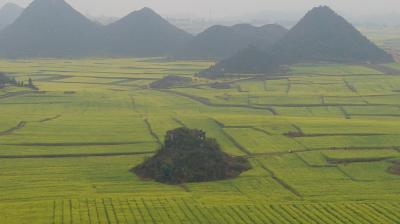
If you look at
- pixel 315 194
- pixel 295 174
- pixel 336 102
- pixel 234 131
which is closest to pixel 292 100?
pixel 336 102

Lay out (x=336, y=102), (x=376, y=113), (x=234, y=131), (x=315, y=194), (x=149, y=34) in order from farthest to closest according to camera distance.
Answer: (x=149, y=34), (x=336, y=102), (x=376, y=113), (x=234, y=131), (x=315, y=194)

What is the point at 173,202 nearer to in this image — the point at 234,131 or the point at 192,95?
the point at 234,131

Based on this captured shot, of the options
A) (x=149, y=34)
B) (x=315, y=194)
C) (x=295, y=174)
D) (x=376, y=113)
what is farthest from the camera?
(x=149, y=34)

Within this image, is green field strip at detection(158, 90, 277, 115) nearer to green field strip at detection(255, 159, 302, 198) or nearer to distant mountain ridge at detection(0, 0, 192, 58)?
green field strip at detection(255, 159, 302, 198)

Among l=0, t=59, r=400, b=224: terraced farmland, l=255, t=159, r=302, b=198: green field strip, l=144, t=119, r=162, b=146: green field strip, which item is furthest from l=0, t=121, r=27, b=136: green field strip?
l=255, t=159, r=302, b=198: green field strip

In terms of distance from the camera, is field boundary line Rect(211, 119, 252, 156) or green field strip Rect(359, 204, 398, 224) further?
field boundary line Rect(211, 119, 252, 156)

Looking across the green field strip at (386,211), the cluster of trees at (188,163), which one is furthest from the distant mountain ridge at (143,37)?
the green field strip at (386,211)
